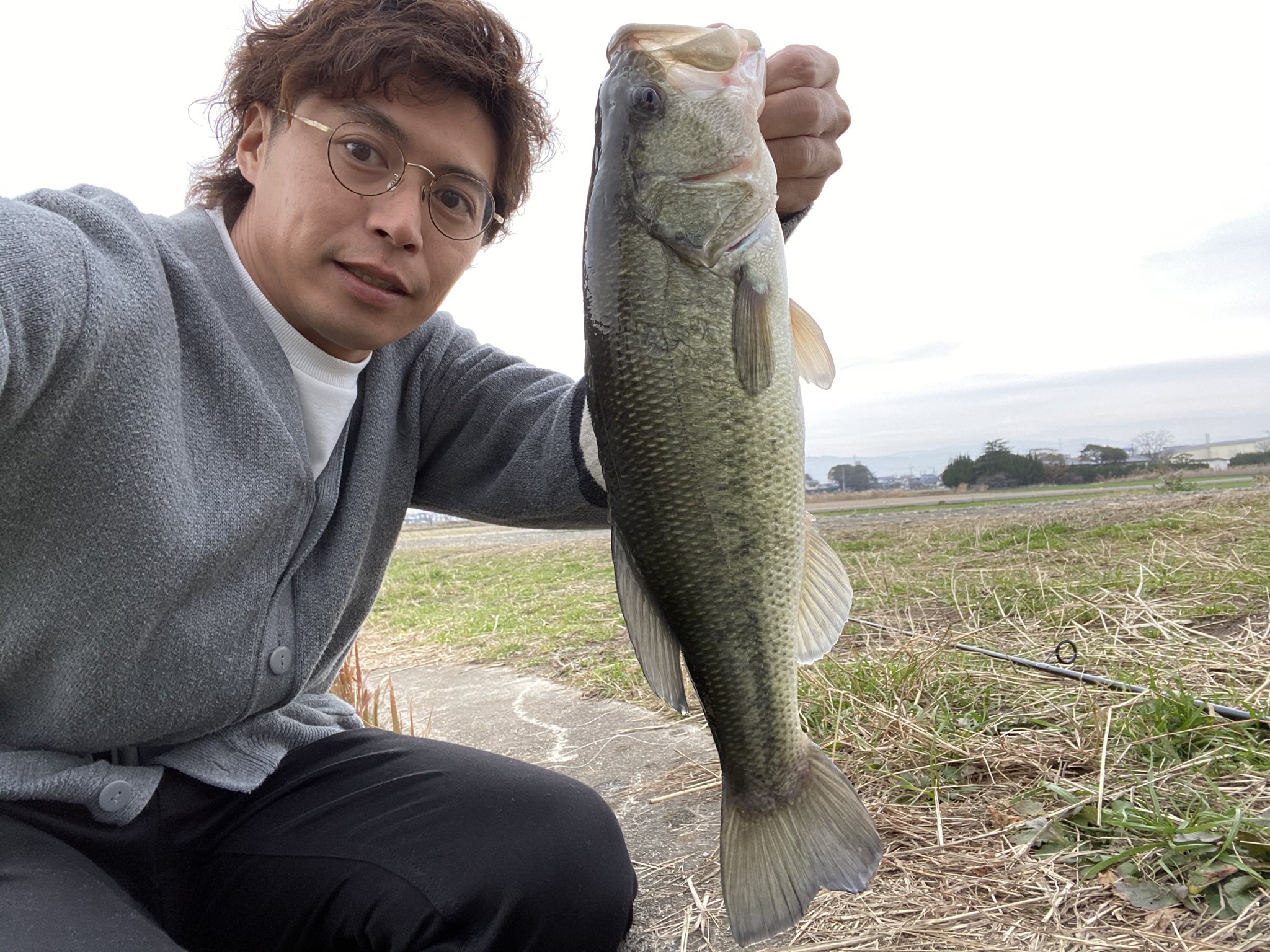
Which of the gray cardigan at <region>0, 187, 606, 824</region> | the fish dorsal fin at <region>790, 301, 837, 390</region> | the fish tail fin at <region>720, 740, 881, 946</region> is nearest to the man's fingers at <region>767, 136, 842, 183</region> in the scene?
the fish dorsal fin at <region>790, 301, 837, 390</region>

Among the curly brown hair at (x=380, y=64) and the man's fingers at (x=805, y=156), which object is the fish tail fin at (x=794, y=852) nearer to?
the man's fingers at (x=805, y=156)

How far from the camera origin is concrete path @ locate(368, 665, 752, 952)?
229 centimetres

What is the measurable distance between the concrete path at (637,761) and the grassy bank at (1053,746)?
178mm

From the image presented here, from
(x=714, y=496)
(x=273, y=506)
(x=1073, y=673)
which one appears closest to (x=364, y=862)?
(x=273, y=506)

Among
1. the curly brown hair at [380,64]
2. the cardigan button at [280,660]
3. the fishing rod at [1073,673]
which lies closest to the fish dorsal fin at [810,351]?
the curly brown hair at [380,64]

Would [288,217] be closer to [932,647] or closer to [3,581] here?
[3,581]

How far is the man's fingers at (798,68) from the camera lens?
1.95 meters

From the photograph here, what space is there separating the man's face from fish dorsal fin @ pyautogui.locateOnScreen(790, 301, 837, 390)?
97cm

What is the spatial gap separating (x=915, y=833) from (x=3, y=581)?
2.35m

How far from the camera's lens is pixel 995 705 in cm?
308

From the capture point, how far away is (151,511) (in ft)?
6.07

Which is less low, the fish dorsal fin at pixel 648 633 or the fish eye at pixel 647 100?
the fish eye at pixel 647 100

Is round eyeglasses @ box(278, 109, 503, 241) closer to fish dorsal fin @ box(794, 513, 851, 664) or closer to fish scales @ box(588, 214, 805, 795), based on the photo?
fish scales @ box(588, 214, 805, 795)

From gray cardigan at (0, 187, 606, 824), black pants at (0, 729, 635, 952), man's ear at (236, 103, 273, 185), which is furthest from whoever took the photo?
man's ear at (236, 103, 273, 185)
